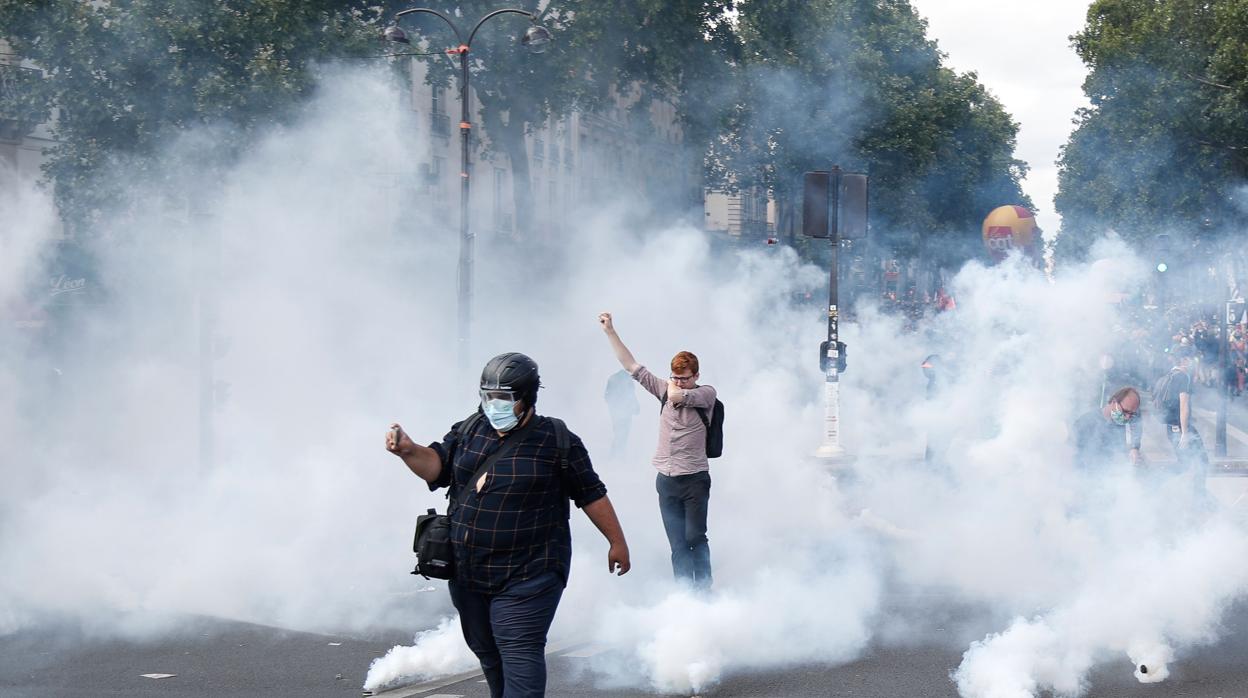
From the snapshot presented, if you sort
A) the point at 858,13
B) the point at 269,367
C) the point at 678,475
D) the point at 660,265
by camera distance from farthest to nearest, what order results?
1. the point at 858,13
2. the point at 660,265
3. the point at 269,367
4. the point at 678,475

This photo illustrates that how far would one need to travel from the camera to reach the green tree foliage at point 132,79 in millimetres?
18391

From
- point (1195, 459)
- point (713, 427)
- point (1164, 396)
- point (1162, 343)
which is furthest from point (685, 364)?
point (1162, 343)

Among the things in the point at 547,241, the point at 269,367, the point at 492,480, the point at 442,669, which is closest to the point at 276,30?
the point at 547,241

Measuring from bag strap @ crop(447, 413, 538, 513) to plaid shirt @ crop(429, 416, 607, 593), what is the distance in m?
0.01

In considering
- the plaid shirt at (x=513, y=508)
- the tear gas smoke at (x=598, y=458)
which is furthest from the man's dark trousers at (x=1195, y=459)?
the plaid shirt at (x=513, y=508)

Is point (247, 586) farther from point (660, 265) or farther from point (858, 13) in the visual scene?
point (858, 13)

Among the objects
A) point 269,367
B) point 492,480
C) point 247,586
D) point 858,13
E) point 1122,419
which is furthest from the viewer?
point 858,13

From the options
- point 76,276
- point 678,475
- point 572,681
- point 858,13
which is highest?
point 858,13

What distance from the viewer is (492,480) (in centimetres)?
469

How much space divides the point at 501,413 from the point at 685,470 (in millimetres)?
3039

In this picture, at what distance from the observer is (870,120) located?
112 ft

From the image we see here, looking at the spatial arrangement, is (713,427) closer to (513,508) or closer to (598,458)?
(513,508)

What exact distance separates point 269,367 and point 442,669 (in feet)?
29.8

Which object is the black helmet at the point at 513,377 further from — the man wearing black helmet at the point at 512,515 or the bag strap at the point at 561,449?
the bag strap at the point at 561,449
